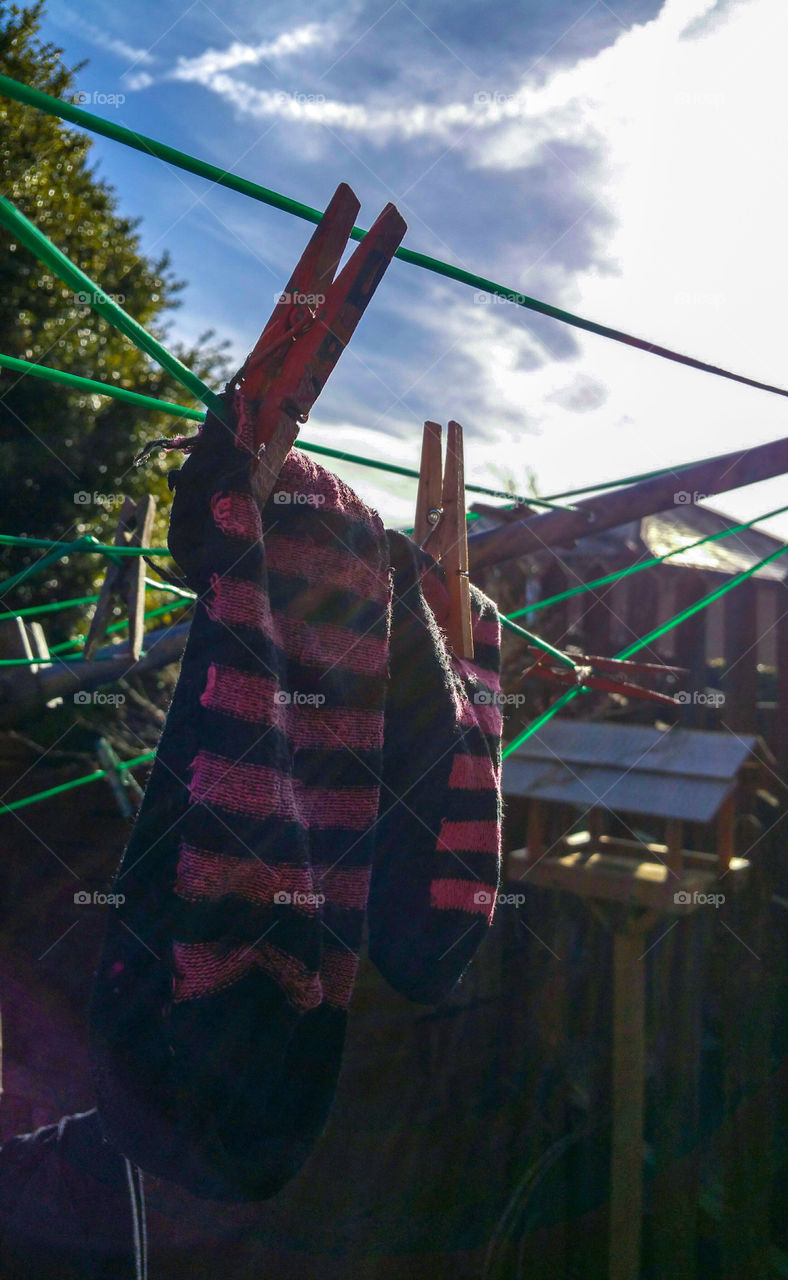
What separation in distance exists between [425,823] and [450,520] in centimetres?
54

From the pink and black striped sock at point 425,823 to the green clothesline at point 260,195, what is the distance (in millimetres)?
459

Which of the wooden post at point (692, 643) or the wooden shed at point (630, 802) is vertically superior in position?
the wooden post at point (692, 643)

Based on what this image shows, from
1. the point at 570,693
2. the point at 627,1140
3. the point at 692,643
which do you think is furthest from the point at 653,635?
the point at 692,643

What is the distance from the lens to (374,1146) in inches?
116

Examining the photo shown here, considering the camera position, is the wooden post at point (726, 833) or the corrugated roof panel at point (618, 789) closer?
the corrugated roof panel at point (618, 789)

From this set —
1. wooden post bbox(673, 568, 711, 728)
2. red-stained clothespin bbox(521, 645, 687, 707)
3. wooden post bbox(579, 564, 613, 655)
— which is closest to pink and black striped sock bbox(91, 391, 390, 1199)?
red-stained clothespin bbox(521, 645, 687, 707)

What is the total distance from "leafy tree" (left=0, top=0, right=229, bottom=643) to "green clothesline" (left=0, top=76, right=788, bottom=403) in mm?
3169

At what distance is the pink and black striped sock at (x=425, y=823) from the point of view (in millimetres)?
1090

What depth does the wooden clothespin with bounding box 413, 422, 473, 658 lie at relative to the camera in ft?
4.20

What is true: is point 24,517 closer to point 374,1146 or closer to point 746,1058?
point 374,1146

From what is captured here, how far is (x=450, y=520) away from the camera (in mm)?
Result: 1354

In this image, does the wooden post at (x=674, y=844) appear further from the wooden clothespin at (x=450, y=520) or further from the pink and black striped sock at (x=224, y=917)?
the pink and black striped sock at (x=224, y=917)

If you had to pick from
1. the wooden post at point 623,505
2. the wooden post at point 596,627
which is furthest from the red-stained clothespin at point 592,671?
the wooden post at point 596,627

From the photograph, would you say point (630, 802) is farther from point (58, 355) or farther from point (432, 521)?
point (58, 355)
